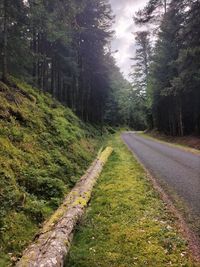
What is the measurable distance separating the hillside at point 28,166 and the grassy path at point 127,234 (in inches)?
47.6

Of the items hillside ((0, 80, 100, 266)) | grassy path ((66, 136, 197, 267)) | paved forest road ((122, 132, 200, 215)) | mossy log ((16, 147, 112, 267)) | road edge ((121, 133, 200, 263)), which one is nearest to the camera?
mossy log ((16, 147, 112, 267))

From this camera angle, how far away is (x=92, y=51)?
35.2 m

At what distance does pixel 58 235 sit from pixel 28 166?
13.2 ft

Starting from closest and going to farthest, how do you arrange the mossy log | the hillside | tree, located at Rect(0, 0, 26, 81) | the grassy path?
the mossy log, the grassy path, the hillside, tree, located at Rect(0, 0, 26, 81)

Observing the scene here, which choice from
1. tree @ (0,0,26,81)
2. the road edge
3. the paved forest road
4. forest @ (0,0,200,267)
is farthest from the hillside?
the paved forest road

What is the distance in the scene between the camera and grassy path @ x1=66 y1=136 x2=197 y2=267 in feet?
19.3

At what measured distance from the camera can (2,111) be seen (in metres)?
12.1

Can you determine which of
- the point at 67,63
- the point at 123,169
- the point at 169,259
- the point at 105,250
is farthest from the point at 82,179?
the point at 67,63

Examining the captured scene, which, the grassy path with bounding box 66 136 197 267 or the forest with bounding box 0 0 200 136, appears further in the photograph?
the forest with bounding box 0 0 200 136

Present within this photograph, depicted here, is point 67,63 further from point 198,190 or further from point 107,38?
point 198,190

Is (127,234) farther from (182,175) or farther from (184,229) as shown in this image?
(182,175)

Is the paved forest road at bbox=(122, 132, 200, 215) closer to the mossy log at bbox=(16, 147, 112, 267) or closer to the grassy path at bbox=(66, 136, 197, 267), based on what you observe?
the grassy path at bbox=(66, 136, 197, 267)

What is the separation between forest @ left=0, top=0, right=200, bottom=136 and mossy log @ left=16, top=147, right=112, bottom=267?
9.34 metres

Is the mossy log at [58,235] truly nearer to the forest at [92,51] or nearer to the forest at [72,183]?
the forest at [72,183]
